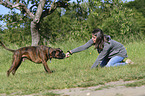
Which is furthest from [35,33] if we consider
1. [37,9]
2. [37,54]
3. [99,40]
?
[99,40]

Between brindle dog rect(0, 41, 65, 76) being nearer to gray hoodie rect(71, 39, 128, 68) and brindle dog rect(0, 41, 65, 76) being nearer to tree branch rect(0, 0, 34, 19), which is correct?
gray hoodie rect(71, 39, 128, 68)

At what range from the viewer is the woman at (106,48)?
302 inches

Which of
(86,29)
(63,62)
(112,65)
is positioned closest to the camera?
(112,65)

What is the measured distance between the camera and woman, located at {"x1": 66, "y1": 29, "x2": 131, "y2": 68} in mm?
7680

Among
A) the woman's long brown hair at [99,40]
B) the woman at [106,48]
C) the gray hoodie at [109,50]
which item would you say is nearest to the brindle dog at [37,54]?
the woman at [106,48]

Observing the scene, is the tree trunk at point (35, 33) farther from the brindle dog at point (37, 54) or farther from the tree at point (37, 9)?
the brindle dog at point (37, 54)

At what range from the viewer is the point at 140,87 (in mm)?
4516

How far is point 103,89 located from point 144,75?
1.70m

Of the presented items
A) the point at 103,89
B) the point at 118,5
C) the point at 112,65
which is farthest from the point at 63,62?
the point at 118,5

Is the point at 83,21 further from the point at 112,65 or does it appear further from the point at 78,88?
the point at 78,88

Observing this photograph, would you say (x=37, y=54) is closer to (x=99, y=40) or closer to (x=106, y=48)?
(x=99, y=40)

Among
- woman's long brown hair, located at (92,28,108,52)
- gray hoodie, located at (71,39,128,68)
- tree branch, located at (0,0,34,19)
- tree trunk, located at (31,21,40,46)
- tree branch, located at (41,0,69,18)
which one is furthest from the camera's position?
tree branch, located at (41,0,69,18)

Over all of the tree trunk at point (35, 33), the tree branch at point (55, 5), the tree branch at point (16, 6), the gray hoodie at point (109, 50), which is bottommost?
the gray hoodie at point (109, 50)

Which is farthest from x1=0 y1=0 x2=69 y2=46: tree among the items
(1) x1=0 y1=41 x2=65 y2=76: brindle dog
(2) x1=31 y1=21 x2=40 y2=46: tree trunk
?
(1) x1=0 y1=41 x2=65 y2=76: brindle dog
